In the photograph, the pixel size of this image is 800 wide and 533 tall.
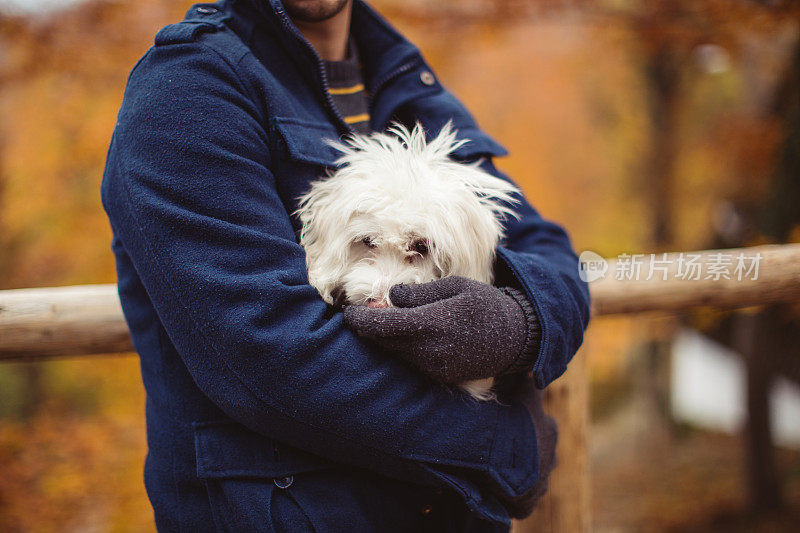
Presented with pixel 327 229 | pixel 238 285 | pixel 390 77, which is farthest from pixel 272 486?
pixel 390 77

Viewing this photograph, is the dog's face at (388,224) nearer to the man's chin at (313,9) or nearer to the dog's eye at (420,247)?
the dog's eye at (420,247)

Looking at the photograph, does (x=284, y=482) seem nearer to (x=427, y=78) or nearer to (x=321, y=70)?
(x=321, y=70)

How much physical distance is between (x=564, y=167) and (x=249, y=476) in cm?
630

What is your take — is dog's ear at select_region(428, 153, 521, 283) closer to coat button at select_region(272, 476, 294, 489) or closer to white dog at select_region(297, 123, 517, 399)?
white dog at select_region(297, 123, 517, 399)

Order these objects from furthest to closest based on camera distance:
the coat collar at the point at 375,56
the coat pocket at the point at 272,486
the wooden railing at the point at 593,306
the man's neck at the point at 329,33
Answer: the wooden railing at the point at 593,306 < the man's neck at the point at 329,33 < the coat collar at the point at 375,56 < the coat pocket at the point at 272,486

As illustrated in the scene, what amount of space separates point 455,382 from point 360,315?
30 cm

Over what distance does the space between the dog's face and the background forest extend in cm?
107

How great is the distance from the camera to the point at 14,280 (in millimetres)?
4688

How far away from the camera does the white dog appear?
141cm

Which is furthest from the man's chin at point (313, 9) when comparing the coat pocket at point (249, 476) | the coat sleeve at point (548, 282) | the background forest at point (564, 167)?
the background forest at point (564, 167)

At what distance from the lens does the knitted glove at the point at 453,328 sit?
48.1 inches

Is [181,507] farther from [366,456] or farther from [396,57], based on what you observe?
[396,57]

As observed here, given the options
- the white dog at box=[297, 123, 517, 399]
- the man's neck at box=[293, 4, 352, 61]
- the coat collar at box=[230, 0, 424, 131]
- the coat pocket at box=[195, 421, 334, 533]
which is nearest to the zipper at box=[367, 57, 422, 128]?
the coat collar at box=[230, 0, 424, 131]

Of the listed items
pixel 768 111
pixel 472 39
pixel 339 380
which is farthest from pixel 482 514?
pixel 768 111
